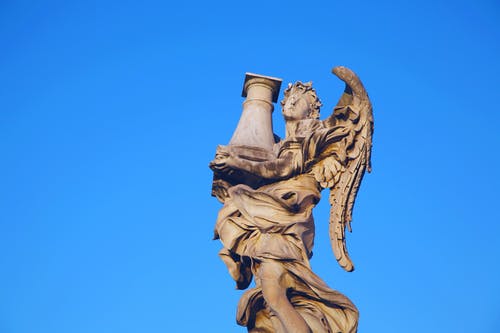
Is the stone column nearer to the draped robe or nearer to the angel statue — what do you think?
the angel statue

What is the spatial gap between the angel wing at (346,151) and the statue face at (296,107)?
0.57m

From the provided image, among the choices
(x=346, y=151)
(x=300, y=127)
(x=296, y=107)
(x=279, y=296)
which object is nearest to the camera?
(x=279, y=296)

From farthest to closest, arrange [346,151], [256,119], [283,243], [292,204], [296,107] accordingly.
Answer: [256,119] → [296,107] → [346,151] → [292,204] → [283,243]

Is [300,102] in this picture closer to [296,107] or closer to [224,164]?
[296,107]

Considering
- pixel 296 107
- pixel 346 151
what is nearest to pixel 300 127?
pixel 296 107

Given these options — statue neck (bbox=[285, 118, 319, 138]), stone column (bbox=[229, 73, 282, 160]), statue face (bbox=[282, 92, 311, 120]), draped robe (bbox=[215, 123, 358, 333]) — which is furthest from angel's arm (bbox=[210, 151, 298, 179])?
statue face (bbox=[282, 92, 311, 120])

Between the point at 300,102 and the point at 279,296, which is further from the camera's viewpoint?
the point at 300,102

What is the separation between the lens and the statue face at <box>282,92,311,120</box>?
544 inches

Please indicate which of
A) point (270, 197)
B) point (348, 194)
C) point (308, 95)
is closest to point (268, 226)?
point (270, 197)

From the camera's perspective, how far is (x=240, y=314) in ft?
40.5

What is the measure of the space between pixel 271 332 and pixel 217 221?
6.16 ft

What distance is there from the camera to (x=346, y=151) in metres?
13.2

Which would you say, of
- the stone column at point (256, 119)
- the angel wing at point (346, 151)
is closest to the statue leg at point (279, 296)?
the angel wing at point (346, 151)

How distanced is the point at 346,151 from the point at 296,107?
3.86 ft
